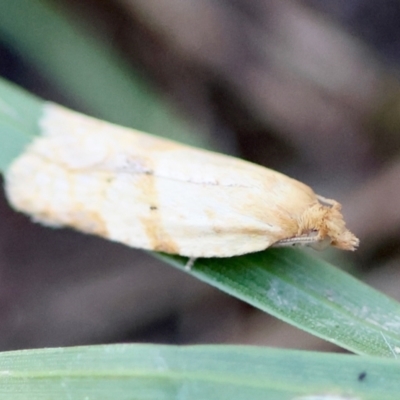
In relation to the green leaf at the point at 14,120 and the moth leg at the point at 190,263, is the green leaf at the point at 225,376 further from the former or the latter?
the green leaf at the point at 14,120

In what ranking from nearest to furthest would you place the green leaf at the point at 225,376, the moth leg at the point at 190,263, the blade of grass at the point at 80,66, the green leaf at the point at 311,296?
the green leaf at the point at 225,376
the green leaf at the point at 311,296
the moth leg at the point at 190,263
the blade of grass at the point at 80,66

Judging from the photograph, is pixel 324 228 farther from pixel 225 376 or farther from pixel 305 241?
pixel 225 376

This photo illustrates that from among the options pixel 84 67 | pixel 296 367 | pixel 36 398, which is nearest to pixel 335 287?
pixel 296 367

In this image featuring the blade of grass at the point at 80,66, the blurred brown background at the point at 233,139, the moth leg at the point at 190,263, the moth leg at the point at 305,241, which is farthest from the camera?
the blurred brown background at the point at 233,139

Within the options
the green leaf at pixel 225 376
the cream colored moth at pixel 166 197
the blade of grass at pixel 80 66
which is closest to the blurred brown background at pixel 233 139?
the blade of grass at pixel 80 66

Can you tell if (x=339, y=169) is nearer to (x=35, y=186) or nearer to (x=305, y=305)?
(x=305, y=305)
